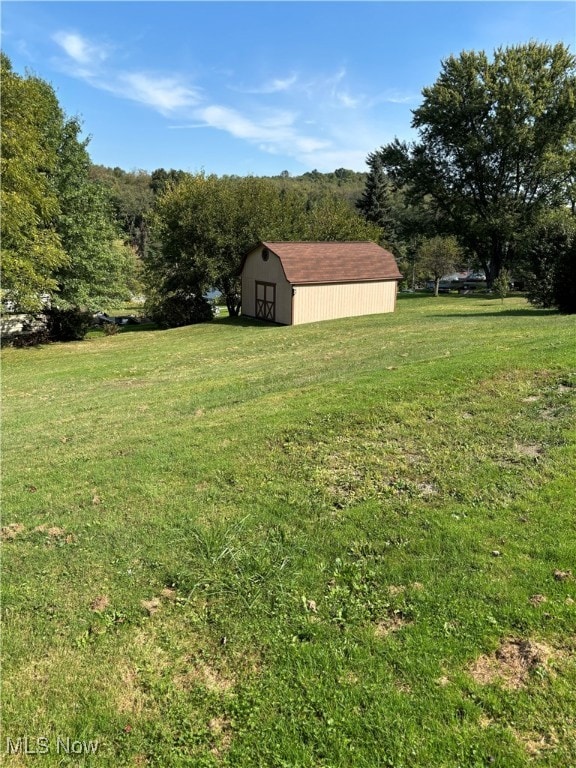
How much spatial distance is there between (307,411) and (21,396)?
26.2 ft

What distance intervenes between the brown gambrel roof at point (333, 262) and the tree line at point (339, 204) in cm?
545

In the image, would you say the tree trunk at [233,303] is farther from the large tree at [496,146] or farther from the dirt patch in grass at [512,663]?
the dirt patch in grass at [512,663]

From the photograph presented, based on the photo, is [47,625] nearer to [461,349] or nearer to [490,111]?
[461,349]

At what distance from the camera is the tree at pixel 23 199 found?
664 inches

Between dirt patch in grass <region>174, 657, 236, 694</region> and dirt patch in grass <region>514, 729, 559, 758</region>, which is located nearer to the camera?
dirt patch in grass <region>514, 729, 559, 758</region>

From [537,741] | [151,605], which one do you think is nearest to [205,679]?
[151,605]

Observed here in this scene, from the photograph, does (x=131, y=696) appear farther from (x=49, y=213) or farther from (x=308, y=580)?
(x=49, y=213)

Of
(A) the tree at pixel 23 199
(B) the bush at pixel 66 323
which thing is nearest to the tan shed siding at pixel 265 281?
(B) the bush at pixel 66 323

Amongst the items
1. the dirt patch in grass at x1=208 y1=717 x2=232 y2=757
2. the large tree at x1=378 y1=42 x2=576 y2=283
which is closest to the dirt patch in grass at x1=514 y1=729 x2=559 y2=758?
the dirt patch in grass at x1=208 y1=717 x2=232 y2=757

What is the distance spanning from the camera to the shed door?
84.7 ft

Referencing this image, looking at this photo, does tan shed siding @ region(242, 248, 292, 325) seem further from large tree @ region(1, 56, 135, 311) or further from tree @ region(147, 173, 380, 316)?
large tree @ region(1, 56, 135, 311)

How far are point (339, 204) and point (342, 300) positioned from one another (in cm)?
1642

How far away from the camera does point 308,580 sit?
3848mm

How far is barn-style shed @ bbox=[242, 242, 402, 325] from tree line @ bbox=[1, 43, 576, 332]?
15.4 feet
